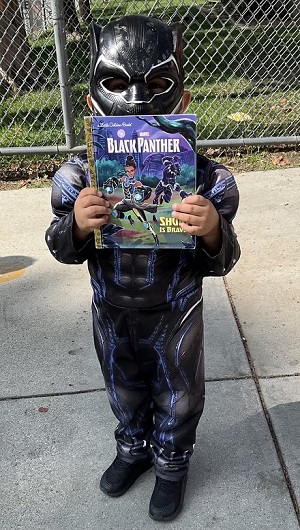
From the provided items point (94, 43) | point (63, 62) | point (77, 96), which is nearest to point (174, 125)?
point (94, 43)

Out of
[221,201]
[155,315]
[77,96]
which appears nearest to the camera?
[221,201]

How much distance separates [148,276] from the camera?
1817 mm

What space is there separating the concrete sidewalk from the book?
1.04m

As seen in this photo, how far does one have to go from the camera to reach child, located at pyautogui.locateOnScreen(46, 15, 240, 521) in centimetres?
164

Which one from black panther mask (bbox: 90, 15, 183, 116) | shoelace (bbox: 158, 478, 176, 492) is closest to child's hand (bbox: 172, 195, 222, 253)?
black panther mask (bbox: 90, 15, 183, 116)

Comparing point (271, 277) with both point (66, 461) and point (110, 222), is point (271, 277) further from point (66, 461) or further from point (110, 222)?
point (110, 222)

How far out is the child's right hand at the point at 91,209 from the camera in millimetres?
1602

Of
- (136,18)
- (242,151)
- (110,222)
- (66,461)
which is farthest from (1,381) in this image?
(242,151)

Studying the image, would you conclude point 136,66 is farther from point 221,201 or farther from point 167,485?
point 167,485

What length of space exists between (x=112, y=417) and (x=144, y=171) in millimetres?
1342

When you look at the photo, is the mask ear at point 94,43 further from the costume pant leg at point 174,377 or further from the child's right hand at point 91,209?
the costume pant leg at point 174,377

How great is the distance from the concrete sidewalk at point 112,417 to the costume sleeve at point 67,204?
0.94m

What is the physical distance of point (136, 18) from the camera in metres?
1.71

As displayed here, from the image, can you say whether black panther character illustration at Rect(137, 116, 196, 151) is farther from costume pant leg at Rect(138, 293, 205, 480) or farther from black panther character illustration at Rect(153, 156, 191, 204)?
costume pant leg at Rect(138, 293, 205, 480)
